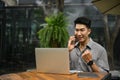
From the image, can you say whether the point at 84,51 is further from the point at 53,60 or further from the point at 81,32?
the point at 53,60

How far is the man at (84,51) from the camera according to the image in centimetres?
335

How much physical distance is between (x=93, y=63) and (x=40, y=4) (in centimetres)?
469

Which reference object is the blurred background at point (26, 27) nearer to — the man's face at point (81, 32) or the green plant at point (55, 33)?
the green plant at point (55, 33)

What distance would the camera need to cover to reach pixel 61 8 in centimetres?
657

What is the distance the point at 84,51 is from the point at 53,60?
1.71 feet

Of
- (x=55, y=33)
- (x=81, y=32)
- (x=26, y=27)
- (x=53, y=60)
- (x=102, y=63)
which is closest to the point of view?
(x=53, y=60)

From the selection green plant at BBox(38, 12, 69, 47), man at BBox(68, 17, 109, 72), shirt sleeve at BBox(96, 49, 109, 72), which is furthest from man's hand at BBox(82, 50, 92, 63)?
green plant at BBox(38, 12, 69, 47)

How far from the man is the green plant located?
3.93 ft

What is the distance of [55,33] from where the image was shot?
4.93 metres

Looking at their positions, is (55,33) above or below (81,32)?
below

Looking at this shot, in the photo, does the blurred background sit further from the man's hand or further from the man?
the man's hand

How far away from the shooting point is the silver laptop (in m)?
2.95

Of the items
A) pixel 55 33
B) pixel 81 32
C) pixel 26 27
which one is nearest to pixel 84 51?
pixel 81 32

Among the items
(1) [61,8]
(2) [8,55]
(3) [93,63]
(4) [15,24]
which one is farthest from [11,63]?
(3) [93,63]
